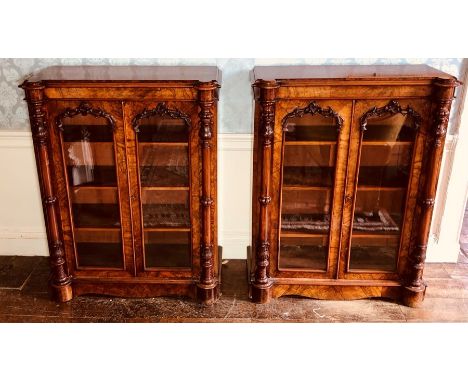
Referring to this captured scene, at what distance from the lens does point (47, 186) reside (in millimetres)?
2518

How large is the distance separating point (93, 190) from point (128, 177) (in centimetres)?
22

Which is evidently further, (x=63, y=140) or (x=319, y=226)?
(x=319, y=226)

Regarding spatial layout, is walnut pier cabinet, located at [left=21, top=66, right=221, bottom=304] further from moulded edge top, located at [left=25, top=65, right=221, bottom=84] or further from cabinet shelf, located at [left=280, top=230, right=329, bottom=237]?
cabinet shelf, located at [left=280, top=230, right=329, bottom=237]

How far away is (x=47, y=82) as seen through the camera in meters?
2.33

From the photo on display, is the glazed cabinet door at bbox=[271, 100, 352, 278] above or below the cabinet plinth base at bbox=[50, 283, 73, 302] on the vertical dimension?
above

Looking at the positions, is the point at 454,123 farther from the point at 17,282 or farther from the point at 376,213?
the point at 17,282

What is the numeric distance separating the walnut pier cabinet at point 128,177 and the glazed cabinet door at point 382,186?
0.74 m

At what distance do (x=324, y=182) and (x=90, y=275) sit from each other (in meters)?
1.43

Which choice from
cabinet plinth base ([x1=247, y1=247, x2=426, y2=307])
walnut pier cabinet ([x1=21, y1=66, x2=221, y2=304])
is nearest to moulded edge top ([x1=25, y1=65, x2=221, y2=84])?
walnut pier cabinet ([x1=21, y1=66, x2=221, y2=304])

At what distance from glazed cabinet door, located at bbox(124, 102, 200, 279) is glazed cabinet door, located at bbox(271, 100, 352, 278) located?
1.47 feet

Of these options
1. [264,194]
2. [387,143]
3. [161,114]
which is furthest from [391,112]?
[161,114]

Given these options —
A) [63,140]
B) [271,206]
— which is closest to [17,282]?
[63,140]

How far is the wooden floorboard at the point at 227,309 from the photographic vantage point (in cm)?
263

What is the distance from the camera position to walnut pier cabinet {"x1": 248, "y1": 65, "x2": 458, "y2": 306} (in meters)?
2.36
